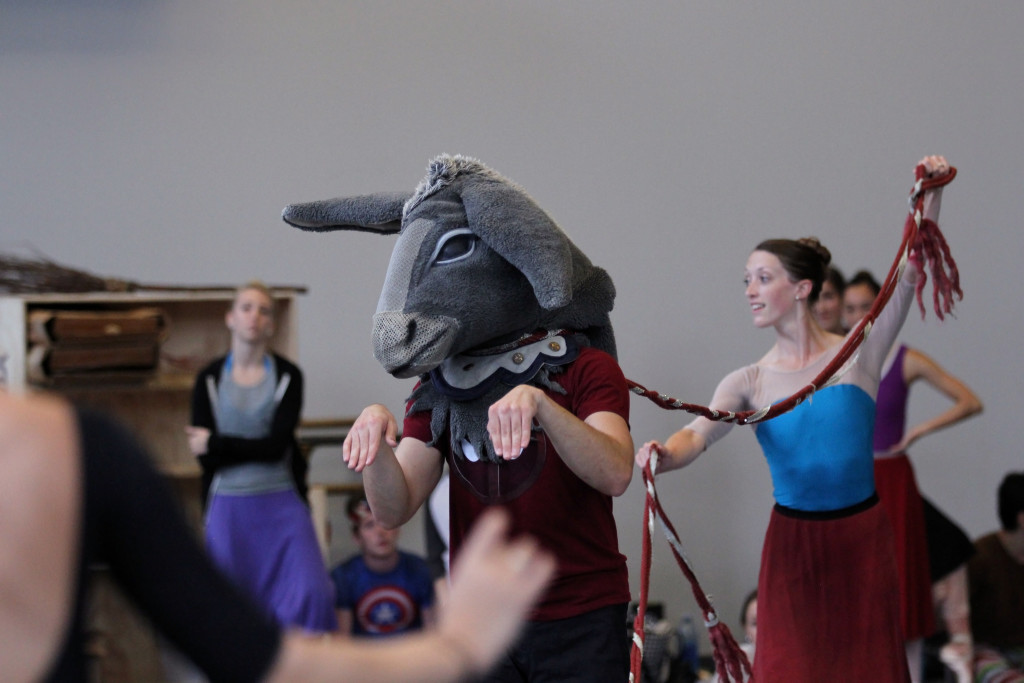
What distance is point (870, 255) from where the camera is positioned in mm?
4723

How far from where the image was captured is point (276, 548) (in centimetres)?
373

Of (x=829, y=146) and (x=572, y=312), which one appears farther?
(x=829, y=146)

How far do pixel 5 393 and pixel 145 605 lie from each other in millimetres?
154

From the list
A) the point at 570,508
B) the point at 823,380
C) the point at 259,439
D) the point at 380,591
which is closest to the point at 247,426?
the point at 259,439

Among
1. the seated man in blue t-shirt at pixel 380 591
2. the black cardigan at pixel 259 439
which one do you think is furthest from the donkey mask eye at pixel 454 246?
the seated man in blue t-shirt at pixel 380 591

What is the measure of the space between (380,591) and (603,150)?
2.02m

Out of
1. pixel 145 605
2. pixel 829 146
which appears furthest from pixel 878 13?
pixel 145 605

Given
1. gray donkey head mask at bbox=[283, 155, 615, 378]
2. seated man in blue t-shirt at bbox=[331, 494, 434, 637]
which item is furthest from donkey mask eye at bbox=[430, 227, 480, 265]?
seated man in blue t-shirt at bbox=[331, 494, 434, 637]

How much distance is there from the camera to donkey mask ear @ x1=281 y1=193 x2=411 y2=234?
184 cm

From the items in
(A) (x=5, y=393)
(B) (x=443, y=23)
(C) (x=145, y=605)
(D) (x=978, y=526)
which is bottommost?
(D) (x=978, y=526)

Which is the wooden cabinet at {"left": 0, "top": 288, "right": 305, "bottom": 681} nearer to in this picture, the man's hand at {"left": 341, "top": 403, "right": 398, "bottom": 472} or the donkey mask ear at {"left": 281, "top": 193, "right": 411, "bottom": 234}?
the donkey mask ear at {"left": 281, "top": 193, "right": 411, "bottom": 234}

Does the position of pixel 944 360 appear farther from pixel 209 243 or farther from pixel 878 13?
pixel 209 243

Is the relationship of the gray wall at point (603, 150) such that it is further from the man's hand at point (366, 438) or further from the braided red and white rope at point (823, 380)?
the man's hand at point (366, 438)

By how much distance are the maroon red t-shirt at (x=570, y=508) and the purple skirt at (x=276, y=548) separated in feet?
7.01
